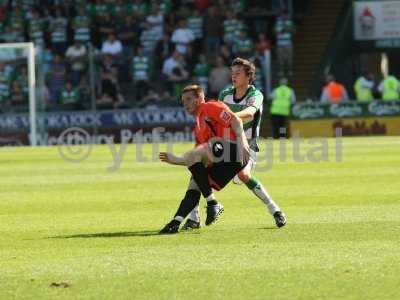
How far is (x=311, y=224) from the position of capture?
1263 cm

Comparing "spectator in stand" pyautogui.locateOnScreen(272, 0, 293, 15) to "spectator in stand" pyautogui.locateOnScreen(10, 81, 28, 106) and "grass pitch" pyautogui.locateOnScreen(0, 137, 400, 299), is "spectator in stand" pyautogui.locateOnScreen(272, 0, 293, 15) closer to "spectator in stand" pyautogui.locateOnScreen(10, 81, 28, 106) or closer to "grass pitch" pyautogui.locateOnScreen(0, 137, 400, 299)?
"spectator in stand" pyautogui.locateOnScreen(10, 81, 28, 106)

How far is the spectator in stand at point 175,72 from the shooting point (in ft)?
114

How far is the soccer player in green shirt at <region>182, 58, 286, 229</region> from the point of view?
12180 millimetres

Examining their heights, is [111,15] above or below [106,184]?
above

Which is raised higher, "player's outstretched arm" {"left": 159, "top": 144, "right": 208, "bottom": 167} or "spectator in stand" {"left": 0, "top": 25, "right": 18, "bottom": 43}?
"spectator in stand" {"left": 0, "top": 25, "right": 18, "bottom": 43}

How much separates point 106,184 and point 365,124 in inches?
650

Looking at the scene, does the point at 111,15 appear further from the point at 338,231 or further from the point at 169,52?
the point at 338,231

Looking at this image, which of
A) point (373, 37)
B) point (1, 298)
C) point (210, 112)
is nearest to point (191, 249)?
point (210, 112)

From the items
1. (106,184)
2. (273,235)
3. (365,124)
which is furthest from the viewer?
(365,124)

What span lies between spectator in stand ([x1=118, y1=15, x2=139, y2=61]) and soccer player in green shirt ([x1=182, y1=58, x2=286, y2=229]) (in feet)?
78.4

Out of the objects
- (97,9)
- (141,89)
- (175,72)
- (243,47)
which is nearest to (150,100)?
(141,89)

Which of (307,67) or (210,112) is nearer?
(210,112)

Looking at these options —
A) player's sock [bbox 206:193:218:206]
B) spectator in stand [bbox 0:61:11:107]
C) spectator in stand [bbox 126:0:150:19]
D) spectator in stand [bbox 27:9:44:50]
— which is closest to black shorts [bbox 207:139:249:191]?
player's sock [bbox 206:193:218:206]

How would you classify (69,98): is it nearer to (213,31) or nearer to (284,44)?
(213,31)
